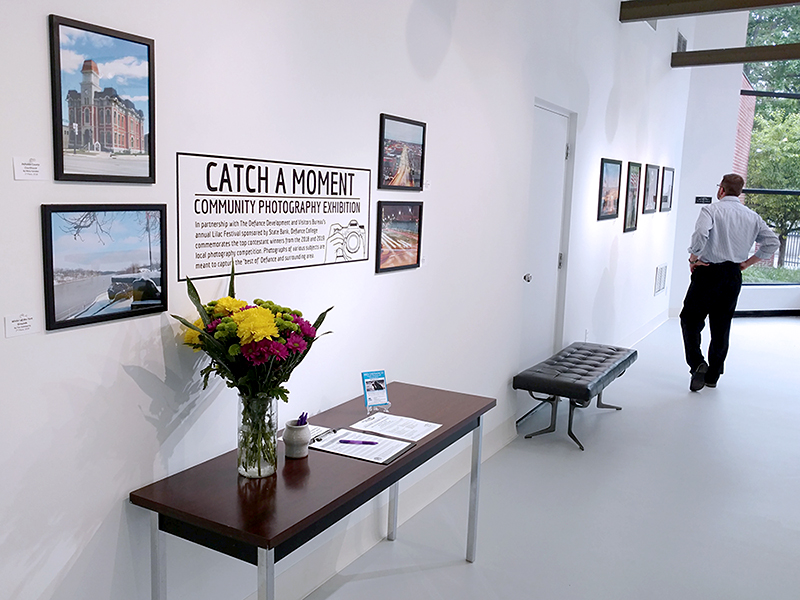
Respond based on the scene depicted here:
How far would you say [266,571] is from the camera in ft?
5.77

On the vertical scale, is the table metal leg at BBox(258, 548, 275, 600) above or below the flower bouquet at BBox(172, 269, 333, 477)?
below

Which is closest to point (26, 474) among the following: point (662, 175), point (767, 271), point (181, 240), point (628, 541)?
point (181, 240)

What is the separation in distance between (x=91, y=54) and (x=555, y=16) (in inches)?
139

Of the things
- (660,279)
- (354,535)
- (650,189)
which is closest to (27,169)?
(354,535)

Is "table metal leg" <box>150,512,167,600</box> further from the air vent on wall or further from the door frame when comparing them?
the air vent on wall

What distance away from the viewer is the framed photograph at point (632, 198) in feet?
22.0

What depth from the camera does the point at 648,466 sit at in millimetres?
4230

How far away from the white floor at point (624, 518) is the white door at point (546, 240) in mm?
576

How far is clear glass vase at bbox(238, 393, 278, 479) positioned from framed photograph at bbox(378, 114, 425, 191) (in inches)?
49.9

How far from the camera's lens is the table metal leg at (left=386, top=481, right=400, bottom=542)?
126 inches

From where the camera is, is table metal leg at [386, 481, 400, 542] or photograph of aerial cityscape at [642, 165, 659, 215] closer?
table metal leg at [386, 481, 400, 542]

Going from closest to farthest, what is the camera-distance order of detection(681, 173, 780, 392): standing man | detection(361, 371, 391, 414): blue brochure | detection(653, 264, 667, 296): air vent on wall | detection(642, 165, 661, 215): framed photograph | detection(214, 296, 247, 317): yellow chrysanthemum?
detection(214, 296, 247, 317): yellow chrysanthemum < detection(361, 371, 391, 414): blue brochure < detection(681, 173, 780, 392): standing man < detection(642, 165, 661, 215): framed photograph < detection(653, 264, 667, 296): air vent on wall

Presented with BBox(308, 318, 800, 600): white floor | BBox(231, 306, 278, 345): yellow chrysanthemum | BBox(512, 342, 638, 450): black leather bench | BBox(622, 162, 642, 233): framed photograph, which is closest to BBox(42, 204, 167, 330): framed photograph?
BBox(231, 306, 278, 345): yellow chrysanthemum

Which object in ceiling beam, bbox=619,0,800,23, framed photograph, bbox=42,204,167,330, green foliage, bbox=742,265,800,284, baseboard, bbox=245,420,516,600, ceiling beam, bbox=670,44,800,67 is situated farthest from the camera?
green foliage, bbox=742,265,800,284
